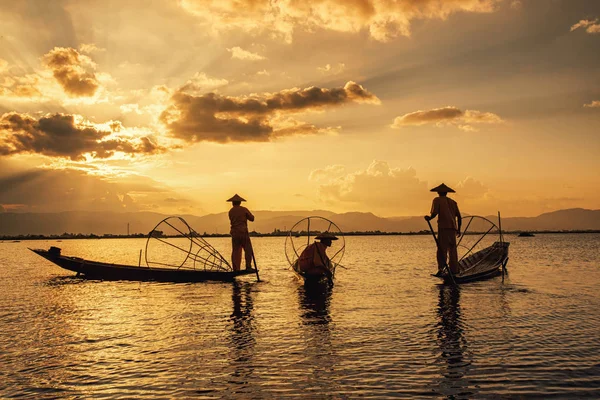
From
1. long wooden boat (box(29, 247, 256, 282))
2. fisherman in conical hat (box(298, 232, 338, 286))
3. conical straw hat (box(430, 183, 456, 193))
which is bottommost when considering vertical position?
long wooden boat (box(29, 247, 256, 282))

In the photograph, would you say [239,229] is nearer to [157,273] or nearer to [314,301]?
[157,273]

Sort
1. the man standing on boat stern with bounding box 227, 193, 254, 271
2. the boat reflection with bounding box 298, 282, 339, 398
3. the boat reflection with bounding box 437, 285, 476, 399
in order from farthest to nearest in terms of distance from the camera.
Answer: the man standing on boat stern with bounding box 227, 193, 254, 271 < the boat reflection with bounding box 298, 282, 339, 398 < the boat reflection with bounding box 437, 285, 476, 399

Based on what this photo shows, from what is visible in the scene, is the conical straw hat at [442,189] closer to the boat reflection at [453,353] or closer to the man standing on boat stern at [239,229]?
the boat reflection at [453,353]

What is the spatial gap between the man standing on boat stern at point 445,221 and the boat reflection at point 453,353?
4.55 m

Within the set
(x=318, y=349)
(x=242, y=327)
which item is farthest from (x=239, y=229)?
(x=318, y=349)

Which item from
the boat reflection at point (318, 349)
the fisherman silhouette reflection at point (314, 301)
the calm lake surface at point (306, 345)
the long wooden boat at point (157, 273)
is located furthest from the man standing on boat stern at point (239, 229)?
the boat reflection at point (318, 349)

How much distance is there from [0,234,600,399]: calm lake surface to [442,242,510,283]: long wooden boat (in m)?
1.69

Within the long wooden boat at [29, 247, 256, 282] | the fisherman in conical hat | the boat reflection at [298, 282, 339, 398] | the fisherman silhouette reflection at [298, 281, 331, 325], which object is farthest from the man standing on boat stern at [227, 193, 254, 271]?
the boat reflection at [298, 282, 339, 398]

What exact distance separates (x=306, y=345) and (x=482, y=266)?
17.6 m

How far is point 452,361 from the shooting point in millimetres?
8219

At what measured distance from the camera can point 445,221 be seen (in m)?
19.3

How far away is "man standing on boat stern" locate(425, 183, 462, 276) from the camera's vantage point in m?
19.2

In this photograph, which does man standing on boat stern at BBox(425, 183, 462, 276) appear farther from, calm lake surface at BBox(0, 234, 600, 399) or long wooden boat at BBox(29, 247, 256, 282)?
long wooden boat at BBox(29, 247, 256, 282)

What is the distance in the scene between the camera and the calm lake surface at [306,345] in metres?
7.04
